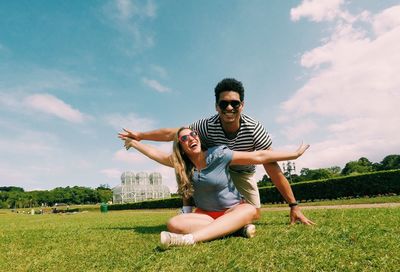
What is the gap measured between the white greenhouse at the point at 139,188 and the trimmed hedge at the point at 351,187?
198ft

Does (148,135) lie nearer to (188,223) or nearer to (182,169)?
(182,169)

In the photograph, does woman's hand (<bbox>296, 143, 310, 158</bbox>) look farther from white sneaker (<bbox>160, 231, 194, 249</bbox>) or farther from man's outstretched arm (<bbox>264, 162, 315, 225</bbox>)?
white sneaker (<bbox>160, 231, 194, 249</bbox>)

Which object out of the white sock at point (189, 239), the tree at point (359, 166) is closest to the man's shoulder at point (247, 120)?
the white sock at point (189, 239)

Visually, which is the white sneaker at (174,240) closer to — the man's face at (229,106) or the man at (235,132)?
the man at (235,132)

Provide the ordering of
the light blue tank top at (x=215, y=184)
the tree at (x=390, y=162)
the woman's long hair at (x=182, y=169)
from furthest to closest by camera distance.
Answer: the tree at (x=390, y=162) → the woman's long hair at (x=182, y=169) → the light blue tank top at (x=215, y=184)

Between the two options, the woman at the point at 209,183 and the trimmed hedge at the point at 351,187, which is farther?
the trimmed hedge at the point at 351,187

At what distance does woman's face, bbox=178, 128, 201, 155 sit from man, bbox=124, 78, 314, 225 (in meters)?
0.76

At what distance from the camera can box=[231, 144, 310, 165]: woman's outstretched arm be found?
506 centimetres

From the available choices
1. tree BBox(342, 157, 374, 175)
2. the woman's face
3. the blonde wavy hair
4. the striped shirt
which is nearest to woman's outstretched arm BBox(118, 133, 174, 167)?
the blonde wavy hair

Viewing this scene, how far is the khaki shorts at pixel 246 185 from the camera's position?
6293 millimetres

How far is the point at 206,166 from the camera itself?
16.5 ft

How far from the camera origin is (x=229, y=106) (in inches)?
217

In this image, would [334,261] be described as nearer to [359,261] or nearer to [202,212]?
[359,261]

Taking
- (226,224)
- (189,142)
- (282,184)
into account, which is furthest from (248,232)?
(282,184)
